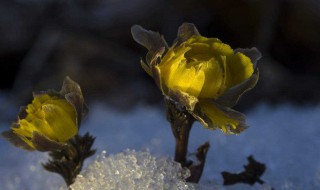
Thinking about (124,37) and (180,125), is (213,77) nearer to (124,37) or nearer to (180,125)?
(180,125)

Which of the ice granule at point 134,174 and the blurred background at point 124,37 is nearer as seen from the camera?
the ice granule at point 134,174

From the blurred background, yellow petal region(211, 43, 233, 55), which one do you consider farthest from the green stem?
the blurred background

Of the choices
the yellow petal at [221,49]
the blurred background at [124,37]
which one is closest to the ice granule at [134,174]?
the yellow petal at [221,49]

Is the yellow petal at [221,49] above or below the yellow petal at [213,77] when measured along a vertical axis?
above

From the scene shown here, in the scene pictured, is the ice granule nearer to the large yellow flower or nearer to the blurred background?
the large yellow flower

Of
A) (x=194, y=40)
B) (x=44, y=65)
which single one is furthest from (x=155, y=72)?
(x=44, y=65)

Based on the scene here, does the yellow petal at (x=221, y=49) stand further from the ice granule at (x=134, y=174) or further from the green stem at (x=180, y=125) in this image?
the ice granule at (x=134, y=174)
